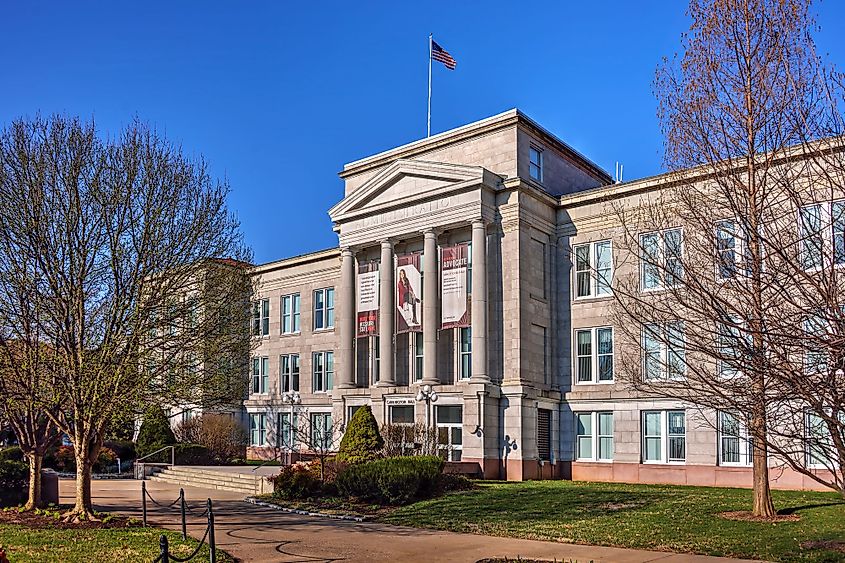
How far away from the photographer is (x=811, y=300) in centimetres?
951

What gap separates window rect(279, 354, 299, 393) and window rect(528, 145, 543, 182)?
20.5 metres

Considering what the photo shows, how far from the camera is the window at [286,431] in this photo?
51.4m

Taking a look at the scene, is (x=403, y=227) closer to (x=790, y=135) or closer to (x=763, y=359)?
(x=790, y=135)

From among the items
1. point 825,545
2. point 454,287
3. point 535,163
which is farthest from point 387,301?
point 825,545

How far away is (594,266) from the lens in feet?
128

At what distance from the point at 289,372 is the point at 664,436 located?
2558 centimetres

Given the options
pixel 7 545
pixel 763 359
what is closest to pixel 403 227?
pixel 7 545

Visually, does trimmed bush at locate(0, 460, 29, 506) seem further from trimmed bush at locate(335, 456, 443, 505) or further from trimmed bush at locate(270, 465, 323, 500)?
trimmed bush at locate(335, 456, 443, 505)

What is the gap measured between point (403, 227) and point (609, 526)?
23.7 metres

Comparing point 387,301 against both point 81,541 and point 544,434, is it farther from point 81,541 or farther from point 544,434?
point 81,541

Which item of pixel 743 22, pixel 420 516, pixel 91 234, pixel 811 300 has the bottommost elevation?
pixel 420 516

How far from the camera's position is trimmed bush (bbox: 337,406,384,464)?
32.1 m

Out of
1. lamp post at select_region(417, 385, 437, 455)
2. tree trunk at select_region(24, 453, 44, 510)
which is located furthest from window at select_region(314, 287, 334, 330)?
tree trunk at select_region(24, 453, 44, 510)

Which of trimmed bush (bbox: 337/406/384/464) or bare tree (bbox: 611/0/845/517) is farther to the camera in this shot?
trimmed bush (bbox: 337/406/384/464)
